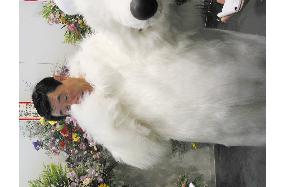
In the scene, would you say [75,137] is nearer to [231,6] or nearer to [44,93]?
[44,93]

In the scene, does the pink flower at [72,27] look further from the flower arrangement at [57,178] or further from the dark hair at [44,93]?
the dark hair at [44,93]

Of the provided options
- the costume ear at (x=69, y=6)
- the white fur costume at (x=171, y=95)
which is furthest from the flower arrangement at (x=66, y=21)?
the white fur costume at (x=171, y=95)

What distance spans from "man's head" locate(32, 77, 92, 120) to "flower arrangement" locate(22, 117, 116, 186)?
40.6 inches

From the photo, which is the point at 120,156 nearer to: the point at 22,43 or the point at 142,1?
the point at 142,1

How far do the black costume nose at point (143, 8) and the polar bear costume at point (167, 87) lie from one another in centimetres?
6

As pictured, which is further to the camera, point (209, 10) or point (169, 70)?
point (209, 10)

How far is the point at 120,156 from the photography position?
91 cm

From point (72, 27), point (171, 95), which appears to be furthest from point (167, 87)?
point (72, 27)

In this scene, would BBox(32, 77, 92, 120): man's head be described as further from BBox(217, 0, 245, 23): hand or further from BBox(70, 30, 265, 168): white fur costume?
BBox(217, 0, 245, 23): hand

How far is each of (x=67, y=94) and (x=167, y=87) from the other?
0.27 m

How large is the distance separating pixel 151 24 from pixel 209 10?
0.37 m

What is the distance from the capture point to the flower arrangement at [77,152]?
202 cm
